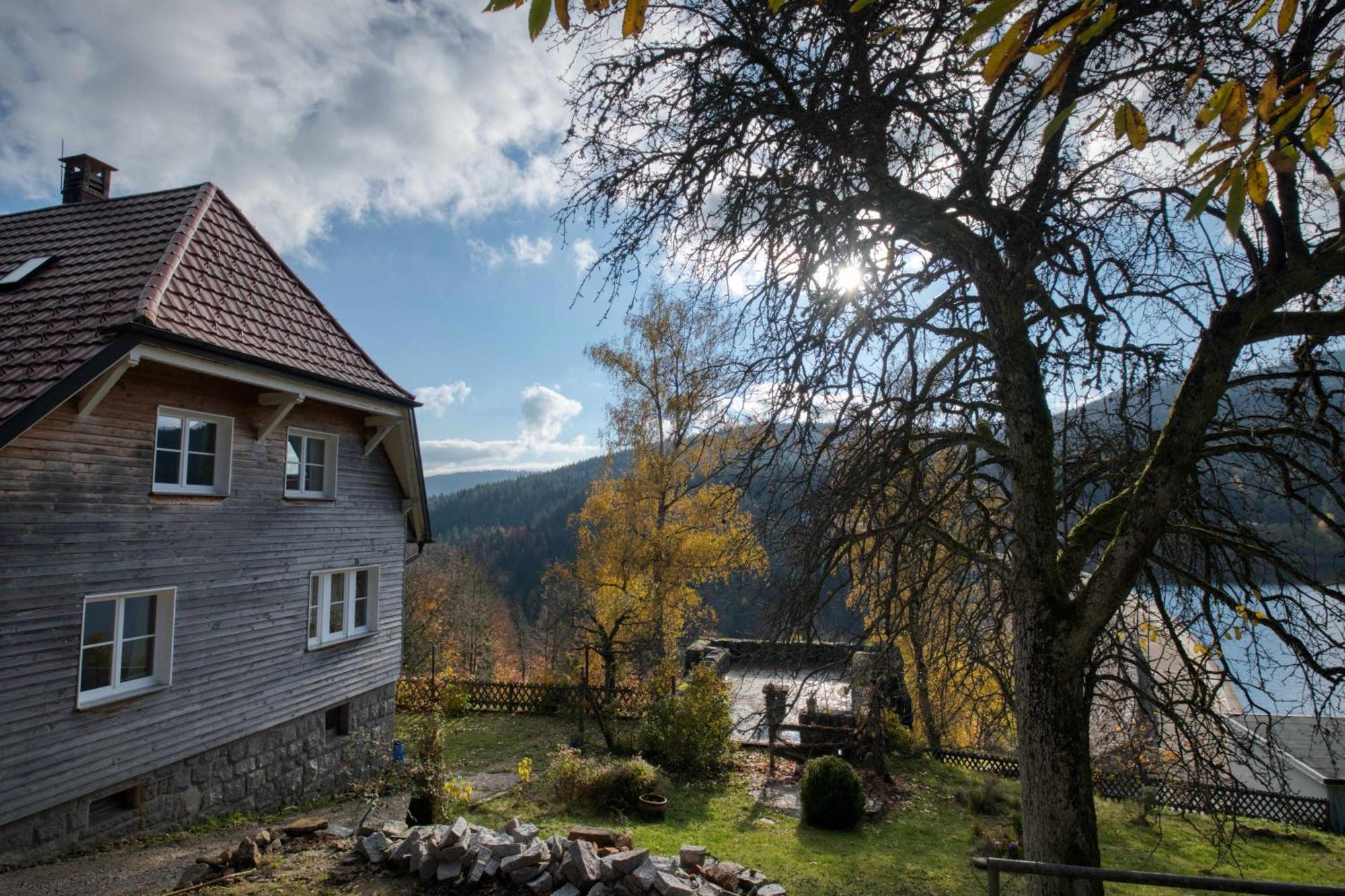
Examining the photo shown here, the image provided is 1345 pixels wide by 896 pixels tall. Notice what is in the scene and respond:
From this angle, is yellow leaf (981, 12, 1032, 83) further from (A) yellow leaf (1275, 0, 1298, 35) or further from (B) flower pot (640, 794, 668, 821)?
(B) flower pot (640, 794, 668, 821)

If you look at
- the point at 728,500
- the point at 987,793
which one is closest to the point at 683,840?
the point at 728,500

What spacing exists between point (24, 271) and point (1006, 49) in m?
11.8

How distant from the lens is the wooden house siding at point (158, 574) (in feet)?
22.4

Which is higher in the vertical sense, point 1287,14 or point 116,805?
point 1287,14

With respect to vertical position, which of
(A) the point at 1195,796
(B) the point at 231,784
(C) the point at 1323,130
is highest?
(C) the point at 1323,130

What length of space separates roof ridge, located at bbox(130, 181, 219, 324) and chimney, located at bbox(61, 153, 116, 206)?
96.2 inches

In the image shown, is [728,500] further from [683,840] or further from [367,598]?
[367,598]

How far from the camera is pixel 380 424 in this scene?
12.3 meters

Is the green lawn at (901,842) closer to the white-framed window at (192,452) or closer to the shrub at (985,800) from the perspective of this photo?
the shrub at (985,800)

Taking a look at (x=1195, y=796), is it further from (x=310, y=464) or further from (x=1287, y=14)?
(x=310, y=464)

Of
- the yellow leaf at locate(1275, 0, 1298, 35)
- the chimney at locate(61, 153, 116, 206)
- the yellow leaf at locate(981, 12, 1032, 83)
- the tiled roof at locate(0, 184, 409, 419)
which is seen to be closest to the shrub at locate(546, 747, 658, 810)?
the tiled roof at locate(0, 184, 409, 419)

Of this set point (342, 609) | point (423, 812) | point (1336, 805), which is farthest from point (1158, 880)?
point (1336, 805)

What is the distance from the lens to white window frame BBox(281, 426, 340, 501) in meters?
10.5

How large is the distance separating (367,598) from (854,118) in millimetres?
11560
